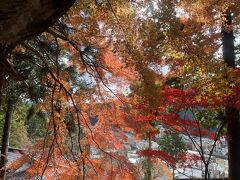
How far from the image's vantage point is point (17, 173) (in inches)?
690

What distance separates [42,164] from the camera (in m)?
9.63

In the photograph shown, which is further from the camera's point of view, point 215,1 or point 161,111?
point 161,111

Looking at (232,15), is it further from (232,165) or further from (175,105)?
(232,165)

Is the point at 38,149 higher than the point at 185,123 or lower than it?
lower

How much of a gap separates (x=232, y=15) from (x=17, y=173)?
13.1m

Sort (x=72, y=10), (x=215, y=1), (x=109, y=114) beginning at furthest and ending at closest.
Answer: (x=109, y=114)
(x=215, y=1)
(x=72, y=10)

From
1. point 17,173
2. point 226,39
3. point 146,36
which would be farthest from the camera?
point 17,173

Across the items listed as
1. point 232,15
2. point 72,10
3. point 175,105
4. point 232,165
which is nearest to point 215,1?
point 232,15

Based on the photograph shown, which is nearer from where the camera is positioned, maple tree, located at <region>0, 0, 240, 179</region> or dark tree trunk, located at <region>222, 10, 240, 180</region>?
maple tree, located at <region>0, 0, 240, 179</region>

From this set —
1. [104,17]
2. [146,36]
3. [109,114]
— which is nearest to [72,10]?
[104,17]

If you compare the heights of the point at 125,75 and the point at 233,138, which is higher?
the point at 125,75

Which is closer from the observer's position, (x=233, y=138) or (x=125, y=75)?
(x=125, y=75)

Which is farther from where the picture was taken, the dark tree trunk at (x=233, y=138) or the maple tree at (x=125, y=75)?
the dark tree trunk at (x=233, y=138)

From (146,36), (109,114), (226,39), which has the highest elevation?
(226,39)
